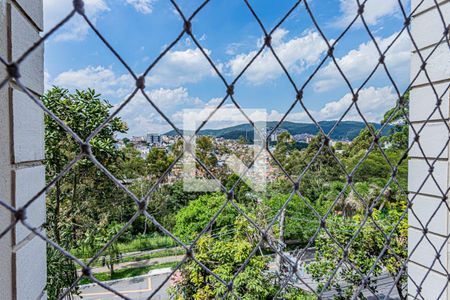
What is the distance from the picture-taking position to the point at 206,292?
2562mm

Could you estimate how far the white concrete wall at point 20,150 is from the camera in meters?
0.32

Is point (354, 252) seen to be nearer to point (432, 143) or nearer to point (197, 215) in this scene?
point (432, 143)

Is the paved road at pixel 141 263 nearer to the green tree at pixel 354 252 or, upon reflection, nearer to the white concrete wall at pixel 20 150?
the green tree at pixel 354 252

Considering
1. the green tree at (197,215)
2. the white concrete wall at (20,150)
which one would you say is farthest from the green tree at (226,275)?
the white concrete wall at (20,150)

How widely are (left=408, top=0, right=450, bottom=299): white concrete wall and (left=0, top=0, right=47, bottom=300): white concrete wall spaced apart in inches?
29.8

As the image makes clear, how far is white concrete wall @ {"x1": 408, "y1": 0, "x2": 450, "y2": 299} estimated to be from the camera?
0.67 m

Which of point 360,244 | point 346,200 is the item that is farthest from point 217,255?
point 346,200

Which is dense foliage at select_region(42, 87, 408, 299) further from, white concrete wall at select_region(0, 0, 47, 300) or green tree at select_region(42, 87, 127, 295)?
white concrete wall at select_region(0, 0, 47, 300)

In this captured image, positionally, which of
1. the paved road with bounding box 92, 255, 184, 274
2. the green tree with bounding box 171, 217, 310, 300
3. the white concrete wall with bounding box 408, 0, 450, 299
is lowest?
the paved road with bounding box 92, 255, 184, 274

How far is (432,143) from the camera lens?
27.4 inches

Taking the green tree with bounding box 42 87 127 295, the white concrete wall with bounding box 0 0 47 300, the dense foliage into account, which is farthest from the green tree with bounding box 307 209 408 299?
the white concrete wall with bounding box 0 0 47 300

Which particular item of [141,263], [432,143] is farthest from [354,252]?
[141,263]

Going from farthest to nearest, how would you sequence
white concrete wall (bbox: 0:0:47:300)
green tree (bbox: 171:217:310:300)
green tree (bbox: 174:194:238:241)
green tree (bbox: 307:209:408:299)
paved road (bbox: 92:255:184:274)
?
1. paved road (bbox: 92:255:184:274)
2. green tree (bbox: 174:194:238:241)
3. green tree (bbox: 307:209:408:299)
4. green tree (bbox: 171:217:310:300)
5. white concrete wall (bbox: 0:0:47:300)

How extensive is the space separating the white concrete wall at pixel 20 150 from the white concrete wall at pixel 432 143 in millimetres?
756
